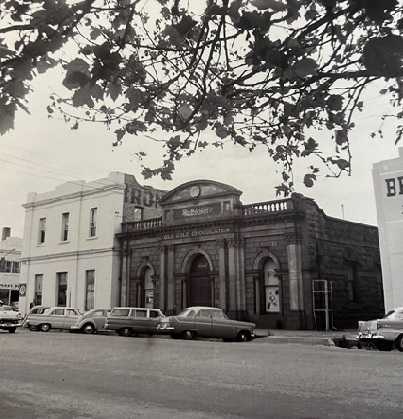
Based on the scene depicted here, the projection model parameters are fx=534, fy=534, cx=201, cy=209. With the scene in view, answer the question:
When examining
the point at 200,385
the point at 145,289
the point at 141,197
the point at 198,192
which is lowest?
the point at 200,385

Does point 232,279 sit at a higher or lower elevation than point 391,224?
lower

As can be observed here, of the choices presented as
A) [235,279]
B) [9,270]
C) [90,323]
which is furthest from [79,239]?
[9,270]

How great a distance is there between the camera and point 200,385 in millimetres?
9359

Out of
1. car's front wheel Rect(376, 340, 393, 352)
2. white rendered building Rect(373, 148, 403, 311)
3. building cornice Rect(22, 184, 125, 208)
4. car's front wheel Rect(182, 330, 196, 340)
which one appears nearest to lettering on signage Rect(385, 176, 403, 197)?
white rendered building Rect(373, 148, 403, 311)

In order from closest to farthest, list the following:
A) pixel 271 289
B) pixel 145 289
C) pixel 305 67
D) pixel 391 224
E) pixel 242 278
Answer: pixel 305 67 < pixel 391 224 < pixel 271 289 < pixel 242 278 < pixel 145 289

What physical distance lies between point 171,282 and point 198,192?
17.8 feet

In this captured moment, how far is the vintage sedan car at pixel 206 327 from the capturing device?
72.6 ft

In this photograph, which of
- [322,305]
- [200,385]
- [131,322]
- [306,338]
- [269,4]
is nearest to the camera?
[269,4]

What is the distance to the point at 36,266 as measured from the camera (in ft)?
129

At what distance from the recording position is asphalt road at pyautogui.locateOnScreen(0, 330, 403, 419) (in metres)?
7.24

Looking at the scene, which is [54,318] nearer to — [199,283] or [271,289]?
[199,283]

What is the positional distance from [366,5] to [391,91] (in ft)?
13.7

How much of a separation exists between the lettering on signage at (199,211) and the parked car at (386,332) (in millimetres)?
13300

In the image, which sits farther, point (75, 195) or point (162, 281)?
point (75, 195)
